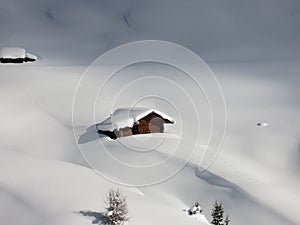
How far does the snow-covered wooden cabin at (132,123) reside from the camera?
26.9 m

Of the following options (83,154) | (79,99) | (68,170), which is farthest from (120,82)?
(68,170)

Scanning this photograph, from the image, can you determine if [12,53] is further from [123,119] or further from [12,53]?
[123,119]

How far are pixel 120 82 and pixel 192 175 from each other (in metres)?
29.6

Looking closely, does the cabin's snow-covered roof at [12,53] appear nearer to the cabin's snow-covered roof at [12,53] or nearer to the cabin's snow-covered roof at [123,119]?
the cabin's snow-covered roof at [12,53]

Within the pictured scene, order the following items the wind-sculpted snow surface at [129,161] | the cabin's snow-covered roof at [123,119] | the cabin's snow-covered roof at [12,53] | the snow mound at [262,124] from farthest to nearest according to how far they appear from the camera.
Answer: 1. the cabin's snow-covered roof at [12,53]
2. the snow mound at [262,124]
3. the cabin's snow-covered roof at [123,119]
4. the wind-sculpted snow surface at [129,161]

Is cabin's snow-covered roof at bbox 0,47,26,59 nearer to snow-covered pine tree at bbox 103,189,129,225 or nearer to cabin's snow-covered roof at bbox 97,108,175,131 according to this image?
cabin's snow-covered roof at bbox 97,108,175,131

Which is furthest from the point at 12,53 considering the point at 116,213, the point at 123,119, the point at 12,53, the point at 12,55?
the point at 116,213

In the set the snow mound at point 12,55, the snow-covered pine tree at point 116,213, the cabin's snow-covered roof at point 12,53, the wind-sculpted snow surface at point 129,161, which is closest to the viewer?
the snow-covered pine tree at point 116,213

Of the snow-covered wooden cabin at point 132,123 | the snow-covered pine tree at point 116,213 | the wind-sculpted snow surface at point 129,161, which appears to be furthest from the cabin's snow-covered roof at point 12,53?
the snow-covered pine tree at point 116,213

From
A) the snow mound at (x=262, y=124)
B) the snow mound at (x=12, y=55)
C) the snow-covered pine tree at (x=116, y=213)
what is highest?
the snow mound at (x=12, y=55)

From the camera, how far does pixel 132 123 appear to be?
92.8 feet

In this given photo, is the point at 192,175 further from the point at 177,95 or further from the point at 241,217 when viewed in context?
the point at 177,95

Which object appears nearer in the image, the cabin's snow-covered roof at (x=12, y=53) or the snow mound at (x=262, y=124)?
the snow mound at (x=262, y=124)

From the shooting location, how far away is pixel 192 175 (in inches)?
879
